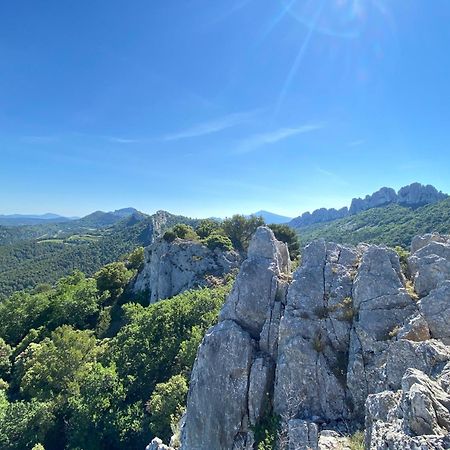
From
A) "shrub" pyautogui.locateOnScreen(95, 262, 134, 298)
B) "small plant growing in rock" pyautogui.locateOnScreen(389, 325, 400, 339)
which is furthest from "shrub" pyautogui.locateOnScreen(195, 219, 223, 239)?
"small plant growing in rock" pyautogui.locateOnScreen(389, 325, 400, 339)

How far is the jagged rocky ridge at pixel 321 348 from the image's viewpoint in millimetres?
15414

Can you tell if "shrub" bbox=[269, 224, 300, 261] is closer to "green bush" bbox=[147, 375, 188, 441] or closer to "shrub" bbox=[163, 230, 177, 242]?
"shrub" bbox=[163, 230, 177, 242]

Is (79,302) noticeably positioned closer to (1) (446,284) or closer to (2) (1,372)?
(2) (1,372)

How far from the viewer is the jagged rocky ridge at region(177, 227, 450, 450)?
50.6ft

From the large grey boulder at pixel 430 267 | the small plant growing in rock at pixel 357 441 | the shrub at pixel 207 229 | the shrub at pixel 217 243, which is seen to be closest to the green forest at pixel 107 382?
the small plant growing in rock at pixel 357 441

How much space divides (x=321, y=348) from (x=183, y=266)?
53.0m

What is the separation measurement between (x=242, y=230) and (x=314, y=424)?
69.4 m

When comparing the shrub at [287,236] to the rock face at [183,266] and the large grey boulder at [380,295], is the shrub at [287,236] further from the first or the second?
the large grey boulder at [380,295]

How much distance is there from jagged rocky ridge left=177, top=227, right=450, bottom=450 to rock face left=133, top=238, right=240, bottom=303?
43.3 m

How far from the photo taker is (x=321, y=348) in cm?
1916

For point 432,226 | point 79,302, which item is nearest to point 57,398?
point 79,302

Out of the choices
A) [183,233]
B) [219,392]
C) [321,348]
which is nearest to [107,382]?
[219,392]

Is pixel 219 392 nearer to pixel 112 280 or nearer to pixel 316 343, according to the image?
pixel 316 343

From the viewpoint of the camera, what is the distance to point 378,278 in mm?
20297
